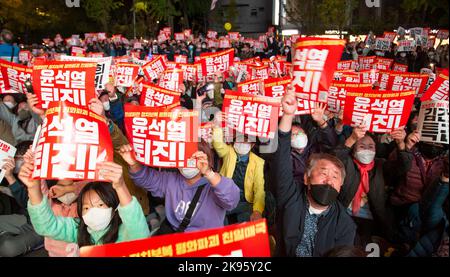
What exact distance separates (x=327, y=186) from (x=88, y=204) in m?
1.62

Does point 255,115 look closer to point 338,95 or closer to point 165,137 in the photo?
point 165,137

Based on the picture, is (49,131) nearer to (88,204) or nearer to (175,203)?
(88,204)

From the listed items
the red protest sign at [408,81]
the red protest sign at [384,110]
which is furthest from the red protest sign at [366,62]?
the red protest sign at [384,110]

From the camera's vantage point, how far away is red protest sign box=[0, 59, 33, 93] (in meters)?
5.65

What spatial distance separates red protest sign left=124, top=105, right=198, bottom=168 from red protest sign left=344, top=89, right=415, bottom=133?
1.81 metres

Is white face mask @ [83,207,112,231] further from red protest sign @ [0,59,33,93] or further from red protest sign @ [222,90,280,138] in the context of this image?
red protest sign @ [0,59,33,93]

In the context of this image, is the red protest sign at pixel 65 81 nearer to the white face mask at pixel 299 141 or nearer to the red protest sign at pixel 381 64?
the white face mask at pixel 299 141

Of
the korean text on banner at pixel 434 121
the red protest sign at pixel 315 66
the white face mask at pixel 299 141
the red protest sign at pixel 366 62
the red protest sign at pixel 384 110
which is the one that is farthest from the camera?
the red protest sign at pixel 366 62

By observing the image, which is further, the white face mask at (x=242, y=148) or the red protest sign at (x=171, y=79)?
the red protest sign at (x=171, y=79)

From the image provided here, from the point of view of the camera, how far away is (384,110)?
4.16 metres

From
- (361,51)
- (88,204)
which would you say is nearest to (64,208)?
(88,204)

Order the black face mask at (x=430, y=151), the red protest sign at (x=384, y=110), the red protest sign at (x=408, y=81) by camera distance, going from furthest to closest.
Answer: the red protest sign at (x=408, y=81)
the red protest sign at (x=384, y=110)
the black face mask at (x=430, y=151)

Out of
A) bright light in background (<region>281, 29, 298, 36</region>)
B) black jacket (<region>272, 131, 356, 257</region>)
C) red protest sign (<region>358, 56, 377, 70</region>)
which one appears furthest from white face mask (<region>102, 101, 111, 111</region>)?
bright light in background (<region>281, 29, 298, 36</region>)

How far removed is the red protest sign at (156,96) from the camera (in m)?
5.22
